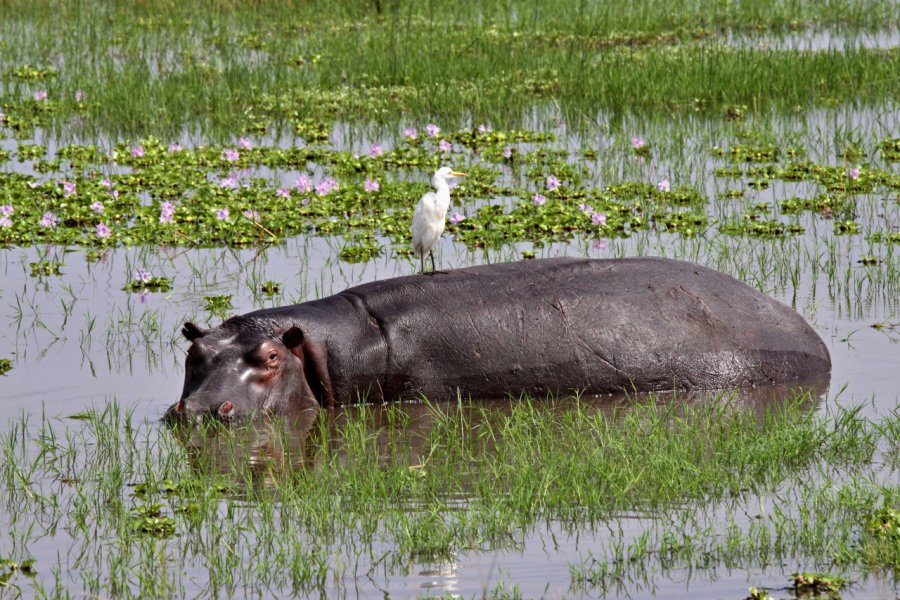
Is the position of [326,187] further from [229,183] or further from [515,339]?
[515,339]

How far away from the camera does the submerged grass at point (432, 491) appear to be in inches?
211

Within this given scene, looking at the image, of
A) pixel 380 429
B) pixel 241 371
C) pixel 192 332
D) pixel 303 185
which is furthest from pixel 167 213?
pixel 380 429

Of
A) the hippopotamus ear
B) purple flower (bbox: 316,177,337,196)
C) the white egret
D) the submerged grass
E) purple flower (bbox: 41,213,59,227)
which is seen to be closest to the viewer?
the submerged grass

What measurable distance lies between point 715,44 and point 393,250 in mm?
8895

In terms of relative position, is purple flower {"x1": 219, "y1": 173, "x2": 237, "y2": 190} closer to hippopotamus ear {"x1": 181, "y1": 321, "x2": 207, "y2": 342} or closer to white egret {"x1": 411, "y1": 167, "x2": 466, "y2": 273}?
white egret {"x1": 411, "y1": 167, "x2": 466, "y2": 273}

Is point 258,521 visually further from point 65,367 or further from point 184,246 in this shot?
point 184,246

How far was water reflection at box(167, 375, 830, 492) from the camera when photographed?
6.75m

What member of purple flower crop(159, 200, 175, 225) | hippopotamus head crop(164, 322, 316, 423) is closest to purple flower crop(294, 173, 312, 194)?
purple flower crop(159, 200, 175, 225)

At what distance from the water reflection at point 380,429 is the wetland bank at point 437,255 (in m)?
0.03

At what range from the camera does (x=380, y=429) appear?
289 inches

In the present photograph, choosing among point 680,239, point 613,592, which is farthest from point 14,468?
point 680,239

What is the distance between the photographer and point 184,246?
1109 cm

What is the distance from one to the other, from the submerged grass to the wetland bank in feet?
0.07

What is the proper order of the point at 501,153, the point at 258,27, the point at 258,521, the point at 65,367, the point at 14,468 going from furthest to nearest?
the point at 258,27
the point at 501,153
the point at 65,367
the point at 14,468
the point at 258,521
